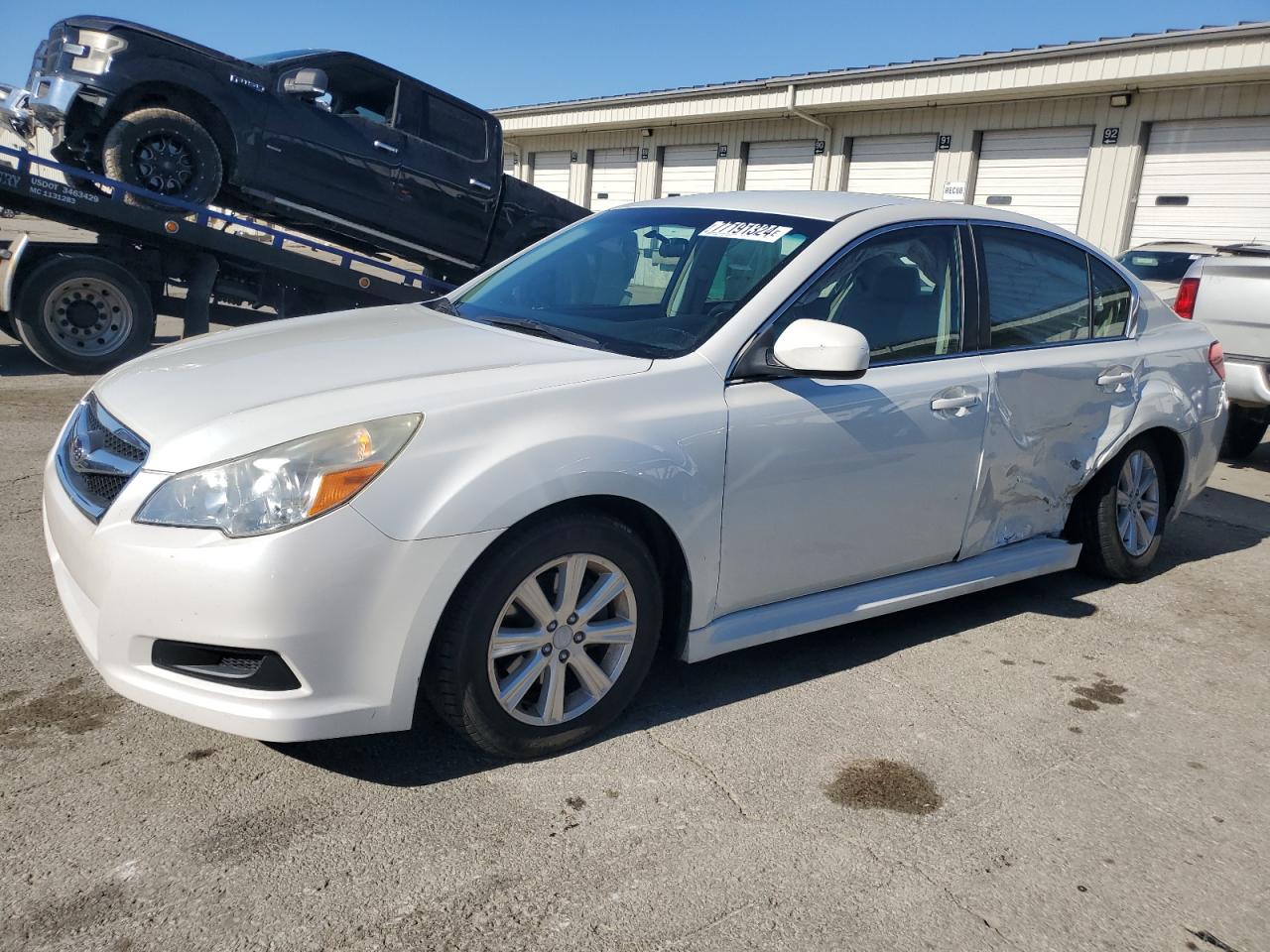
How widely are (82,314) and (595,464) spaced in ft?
22.2

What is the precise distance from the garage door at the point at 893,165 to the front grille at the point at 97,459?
1499cm

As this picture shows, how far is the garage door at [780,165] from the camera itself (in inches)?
712

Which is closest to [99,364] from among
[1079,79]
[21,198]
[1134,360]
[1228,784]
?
[21,198]

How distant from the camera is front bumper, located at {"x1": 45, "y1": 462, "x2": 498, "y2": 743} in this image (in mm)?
2410

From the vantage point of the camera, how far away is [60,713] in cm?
301

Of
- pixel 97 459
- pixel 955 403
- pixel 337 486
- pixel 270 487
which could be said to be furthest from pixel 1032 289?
pixel 97 459

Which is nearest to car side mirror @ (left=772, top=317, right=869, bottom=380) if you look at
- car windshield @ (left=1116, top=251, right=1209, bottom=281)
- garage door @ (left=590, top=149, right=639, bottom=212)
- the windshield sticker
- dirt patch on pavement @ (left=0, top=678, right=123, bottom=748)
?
the windshield sticker

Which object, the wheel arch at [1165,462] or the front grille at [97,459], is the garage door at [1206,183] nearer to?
the wheel arch at [1165,462]

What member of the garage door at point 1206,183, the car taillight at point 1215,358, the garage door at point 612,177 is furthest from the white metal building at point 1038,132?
the car taillight at point 1215,358

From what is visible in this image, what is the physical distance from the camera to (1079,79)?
13.5 m

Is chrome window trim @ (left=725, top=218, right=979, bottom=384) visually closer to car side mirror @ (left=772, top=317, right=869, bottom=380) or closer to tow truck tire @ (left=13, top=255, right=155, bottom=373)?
car side mirror @ (left=772, top=317, right=869, bottom=380)

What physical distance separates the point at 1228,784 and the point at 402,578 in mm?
2472

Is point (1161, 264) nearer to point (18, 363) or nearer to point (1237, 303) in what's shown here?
point (1237, 303)

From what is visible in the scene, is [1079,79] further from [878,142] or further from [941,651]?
[941,651]
